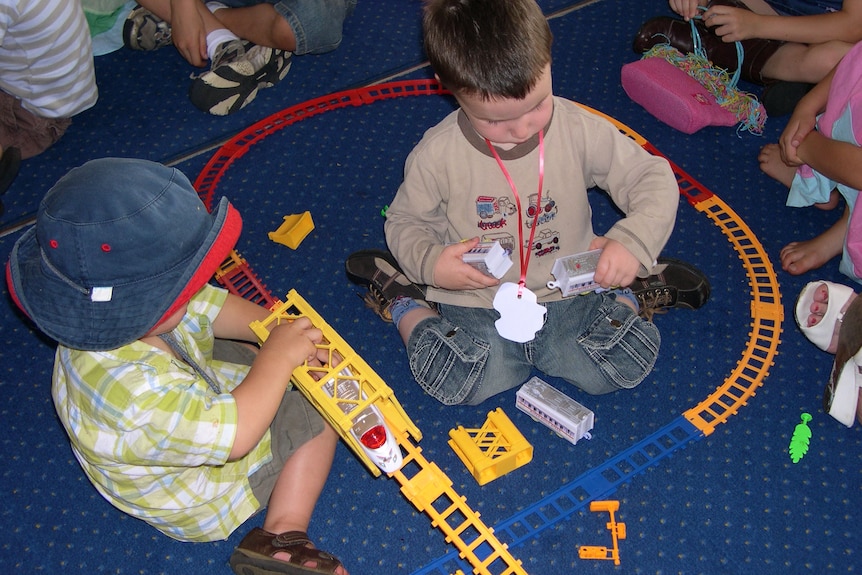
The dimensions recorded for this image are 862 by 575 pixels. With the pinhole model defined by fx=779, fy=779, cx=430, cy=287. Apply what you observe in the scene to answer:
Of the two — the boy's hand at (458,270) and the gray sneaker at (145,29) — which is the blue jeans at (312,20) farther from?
the boy's hand at (458,270)

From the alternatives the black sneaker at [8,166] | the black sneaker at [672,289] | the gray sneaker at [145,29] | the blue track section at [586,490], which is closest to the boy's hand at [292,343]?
the blue track section at [586,490]

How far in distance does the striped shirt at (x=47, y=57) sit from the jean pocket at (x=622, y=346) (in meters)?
1.22

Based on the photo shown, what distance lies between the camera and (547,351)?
4.17ft

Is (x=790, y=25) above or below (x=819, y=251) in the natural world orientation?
above

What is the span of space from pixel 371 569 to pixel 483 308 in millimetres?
433

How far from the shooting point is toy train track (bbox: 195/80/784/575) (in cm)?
107

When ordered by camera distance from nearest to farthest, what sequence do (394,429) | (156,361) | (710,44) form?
(156,361) < (394,429) < (710,44)

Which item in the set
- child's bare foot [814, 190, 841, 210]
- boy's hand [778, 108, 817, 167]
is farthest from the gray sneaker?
child's bare foot [814, 190, 841, 210]

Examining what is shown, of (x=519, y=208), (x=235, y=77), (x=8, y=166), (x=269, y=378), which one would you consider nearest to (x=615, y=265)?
(x=519, y=208)

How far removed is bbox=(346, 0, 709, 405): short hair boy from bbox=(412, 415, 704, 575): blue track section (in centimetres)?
10

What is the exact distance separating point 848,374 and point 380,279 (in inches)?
30.5

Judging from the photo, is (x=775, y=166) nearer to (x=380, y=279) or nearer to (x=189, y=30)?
(x=380, y=279)

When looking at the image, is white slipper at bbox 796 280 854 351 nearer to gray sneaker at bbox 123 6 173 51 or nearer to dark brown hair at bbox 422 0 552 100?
dark brown hair at bbox 422 0 552 100

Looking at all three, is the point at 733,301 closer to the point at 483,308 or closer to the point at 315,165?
the point at 483,308
